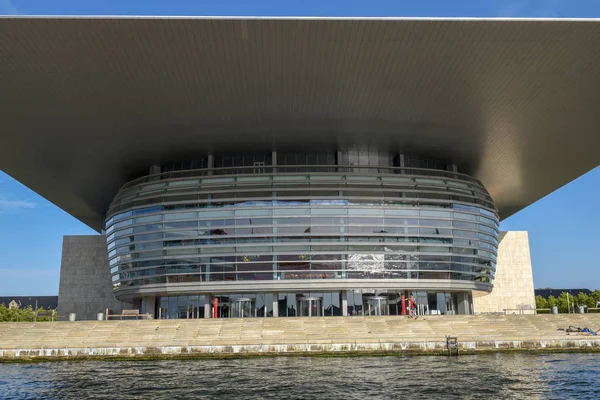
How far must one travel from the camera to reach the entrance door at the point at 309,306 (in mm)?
35594

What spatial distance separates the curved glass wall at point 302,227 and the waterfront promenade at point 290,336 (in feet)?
20.3

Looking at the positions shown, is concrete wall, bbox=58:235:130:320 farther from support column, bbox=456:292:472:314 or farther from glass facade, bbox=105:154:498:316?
support column, bbox=456:292:472:314

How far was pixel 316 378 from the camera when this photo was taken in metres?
16.7

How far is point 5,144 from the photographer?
109 ft

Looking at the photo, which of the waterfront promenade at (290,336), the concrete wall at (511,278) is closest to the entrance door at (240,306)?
the waterfront promenade at (290,336)

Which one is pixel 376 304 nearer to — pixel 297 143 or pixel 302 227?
pixel 302 227

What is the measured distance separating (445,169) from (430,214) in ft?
17.8

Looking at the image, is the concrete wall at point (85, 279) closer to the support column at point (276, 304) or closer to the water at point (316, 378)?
the support column at point (276, 304)

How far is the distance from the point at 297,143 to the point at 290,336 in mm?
13587

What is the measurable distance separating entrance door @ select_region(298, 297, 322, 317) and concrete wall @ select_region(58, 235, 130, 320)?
70.7 ft

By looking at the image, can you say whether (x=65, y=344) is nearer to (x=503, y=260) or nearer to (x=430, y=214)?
(x=430, y=214)

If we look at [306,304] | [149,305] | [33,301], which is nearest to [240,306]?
[306,304]

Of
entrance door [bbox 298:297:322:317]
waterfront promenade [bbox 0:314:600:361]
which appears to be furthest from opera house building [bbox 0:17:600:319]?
waterfront promenade [bbox 0:314:600:361]

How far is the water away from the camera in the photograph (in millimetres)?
14180
